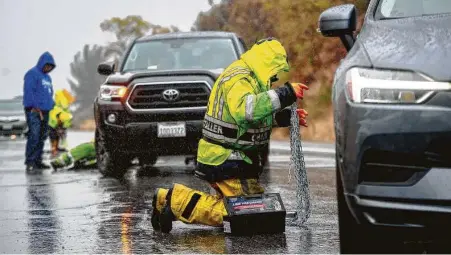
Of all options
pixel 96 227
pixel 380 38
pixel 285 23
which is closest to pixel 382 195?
pixel 380 38

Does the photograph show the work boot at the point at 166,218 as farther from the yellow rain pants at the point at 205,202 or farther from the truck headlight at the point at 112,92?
the truck headlight at the point at 112,92

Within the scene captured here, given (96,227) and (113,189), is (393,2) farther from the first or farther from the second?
(113,189)

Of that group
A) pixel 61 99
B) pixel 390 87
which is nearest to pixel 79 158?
pixel 61 99

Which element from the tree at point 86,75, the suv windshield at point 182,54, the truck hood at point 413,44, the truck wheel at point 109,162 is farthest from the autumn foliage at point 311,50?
the tree at point 86,75

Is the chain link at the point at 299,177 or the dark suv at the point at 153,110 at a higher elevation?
the chain link at the point at 299,177

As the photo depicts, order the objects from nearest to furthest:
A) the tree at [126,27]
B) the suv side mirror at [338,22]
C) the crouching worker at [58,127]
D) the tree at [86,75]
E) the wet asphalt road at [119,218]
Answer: the suv side mirror at [338,22] < the wet asphalt road at [119,218] < the crouching worker at [58,127] < the tree at [126,27] < the tree at [86,75]

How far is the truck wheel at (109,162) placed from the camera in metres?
12.3

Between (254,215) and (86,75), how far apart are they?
10083 centimetres

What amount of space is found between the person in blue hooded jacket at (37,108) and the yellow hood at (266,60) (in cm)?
860

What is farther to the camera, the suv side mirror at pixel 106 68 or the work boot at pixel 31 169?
the work boot at pixel 31 169

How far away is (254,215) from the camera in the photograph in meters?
6.89

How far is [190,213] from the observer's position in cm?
717

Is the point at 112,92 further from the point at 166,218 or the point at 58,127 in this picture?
the point at 58,127

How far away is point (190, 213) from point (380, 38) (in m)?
2.35
